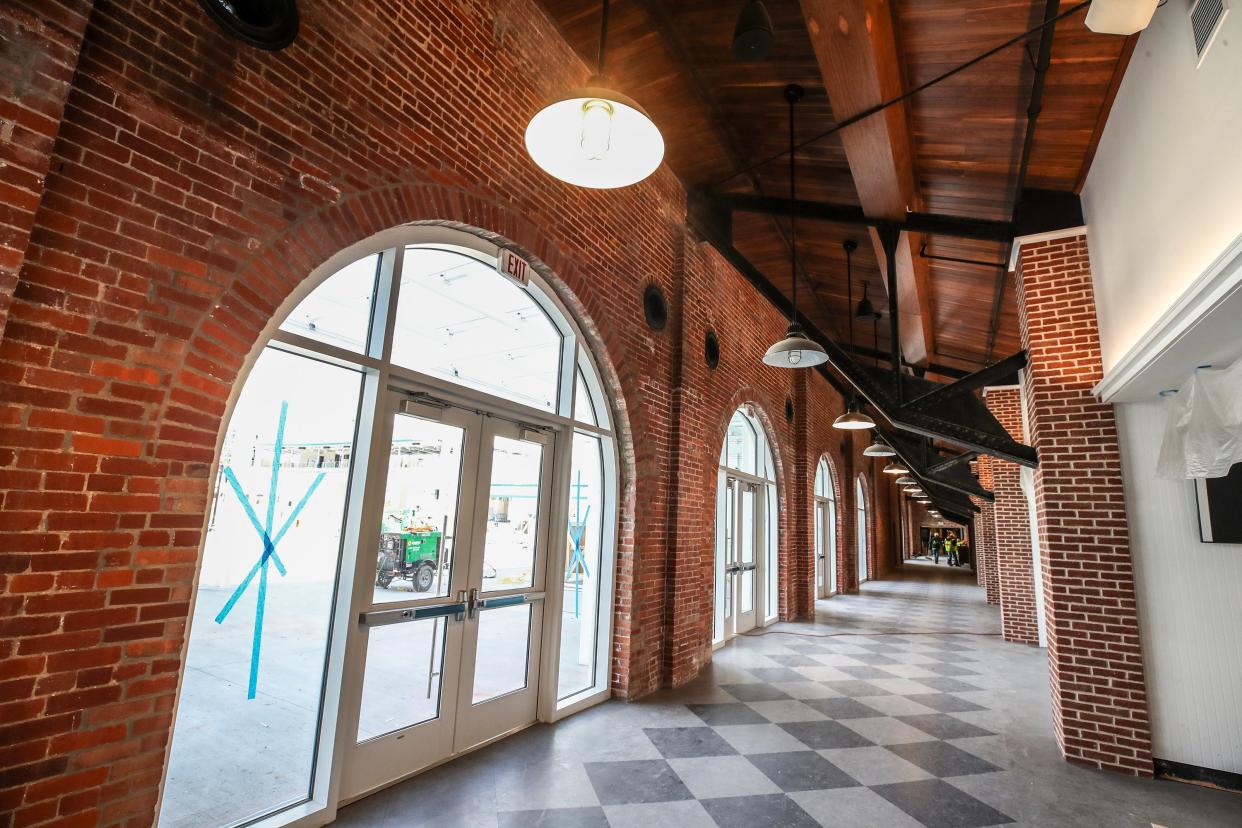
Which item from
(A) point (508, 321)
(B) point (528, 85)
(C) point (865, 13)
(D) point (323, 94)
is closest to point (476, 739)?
(A) point (508, 321)

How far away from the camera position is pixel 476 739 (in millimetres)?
3797

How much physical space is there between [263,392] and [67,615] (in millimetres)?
1150

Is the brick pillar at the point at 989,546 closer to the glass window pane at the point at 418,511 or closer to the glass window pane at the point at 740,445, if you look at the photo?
the glass window pane at the point at 740,445

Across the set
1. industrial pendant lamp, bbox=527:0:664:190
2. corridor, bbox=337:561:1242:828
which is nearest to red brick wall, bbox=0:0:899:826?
industrial pendant lamp, bbox=527:0:664:190

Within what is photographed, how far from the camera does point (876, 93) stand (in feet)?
12.4

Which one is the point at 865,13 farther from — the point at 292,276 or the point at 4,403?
the point at 4,403

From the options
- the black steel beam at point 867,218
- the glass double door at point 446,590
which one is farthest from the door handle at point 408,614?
the black steel beam at point 867,218

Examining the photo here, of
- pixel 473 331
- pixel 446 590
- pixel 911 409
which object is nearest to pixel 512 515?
pixel 446 590

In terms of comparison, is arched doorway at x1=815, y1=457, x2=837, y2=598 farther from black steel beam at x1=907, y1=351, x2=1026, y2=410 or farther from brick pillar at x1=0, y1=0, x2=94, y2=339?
brick pillar at x1=0, y1=0, x2=94, y2=339

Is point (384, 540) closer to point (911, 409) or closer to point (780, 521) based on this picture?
point (911, 409)

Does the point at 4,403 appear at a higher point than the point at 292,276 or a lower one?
lower

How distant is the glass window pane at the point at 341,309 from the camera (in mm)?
2895

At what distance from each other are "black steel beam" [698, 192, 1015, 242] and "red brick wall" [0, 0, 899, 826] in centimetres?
341

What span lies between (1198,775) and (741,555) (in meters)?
4.98
